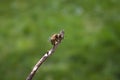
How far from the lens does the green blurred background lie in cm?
508

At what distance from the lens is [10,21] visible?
6.41 metres

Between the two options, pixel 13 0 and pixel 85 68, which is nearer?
pixel 85 68

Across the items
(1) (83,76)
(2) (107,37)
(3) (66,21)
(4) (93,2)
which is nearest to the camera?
(1) (83,76)

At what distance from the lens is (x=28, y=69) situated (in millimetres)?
5207

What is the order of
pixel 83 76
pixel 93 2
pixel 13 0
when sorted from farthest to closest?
pixel 13 0 → pixel 93 2 → pixel 83 76

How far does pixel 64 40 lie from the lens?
574cm

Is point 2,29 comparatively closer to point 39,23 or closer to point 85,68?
point 39,23

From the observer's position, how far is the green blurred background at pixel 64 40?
5.08m

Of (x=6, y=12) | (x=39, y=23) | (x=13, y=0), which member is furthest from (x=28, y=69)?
(x=13, y=0)

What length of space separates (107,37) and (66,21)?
88 centimetres

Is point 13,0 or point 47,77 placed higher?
point 13,0

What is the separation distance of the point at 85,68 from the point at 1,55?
1303mm

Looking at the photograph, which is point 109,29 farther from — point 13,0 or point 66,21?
point 13,0

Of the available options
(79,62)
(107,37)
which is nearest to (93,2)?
(107,37)
